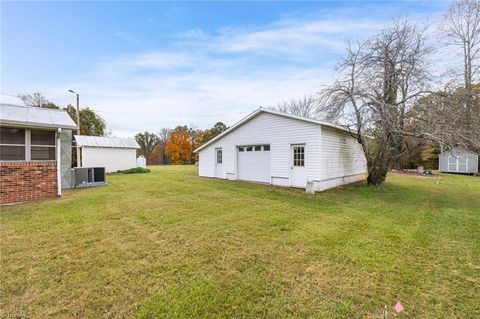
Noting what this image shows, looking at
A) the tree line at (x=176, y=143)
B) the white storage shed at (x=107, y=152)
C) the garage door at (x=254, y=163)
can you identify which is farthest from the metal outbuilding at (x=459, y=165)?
the tree line at (x=176, y=143)

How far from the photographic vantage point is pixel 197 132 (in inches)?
1683

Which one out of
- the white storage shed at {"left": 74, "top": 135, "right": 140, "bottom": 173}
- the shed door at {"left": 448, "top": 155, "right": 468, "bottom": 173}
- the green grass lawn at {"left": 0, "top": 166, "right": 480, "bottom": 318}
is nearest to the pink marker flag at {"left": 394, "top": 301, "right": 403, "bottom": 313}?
the green grass lawn at {"left": 0, "top": 166, "right": 480, "bottom": 318}

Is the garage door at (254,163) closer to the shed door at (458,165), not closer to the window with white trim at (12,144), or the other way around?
the window with white trim at (12,144)

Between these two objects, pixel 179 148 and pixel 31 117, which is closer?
pixel 31 117

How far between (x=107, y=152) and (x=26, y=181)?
41.5 ft

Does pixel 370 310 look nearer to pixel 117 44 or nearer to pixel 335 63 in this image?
pixel 335 63

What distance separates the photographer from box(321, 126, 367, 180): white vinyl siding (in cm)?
1039

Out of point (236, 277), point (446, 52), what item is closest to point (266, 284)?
point (236, 277)

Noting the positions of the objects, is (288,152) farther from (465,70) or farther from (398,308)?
(398,308)

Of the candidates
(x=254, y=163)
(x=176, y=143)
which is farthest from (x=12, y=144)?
(x=176, y=143)

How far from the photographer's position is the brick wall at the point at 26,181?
24.1 feet

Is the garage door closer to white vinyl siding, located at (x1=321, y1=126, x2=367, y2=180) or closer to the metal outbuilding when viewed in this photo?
white vinyl siding, located at (x1=321, y1=126, x2=367, y2=180)

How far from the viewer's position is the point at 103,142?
19.4 meters

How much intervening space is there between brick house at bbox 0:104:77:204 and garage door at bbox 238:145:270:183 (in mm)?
8170
